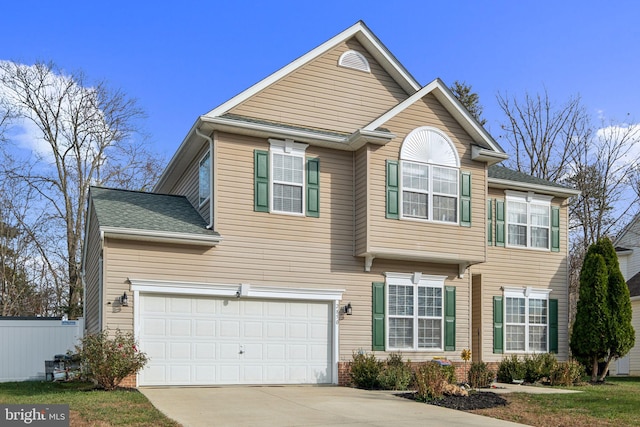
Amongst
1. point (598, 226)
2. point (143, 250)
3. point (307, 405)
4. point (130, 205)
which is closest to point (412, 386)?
point (307, 405)

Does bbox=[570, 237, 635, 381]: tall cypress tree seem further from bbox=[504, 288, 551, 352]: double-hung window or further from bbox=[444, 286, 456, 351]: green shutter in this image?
bbox=[444, 286, 456, 351]: green shutter

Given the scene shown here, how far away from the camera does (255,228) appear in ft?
54.0

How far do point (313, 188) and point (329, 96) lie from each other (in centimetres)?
249

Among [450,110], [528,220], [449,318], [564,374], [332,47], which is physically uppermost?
[332,47]

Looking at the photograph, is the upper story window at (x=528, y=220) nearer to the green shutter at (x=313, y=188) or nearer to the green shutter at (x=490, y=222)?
the green shutter at (x=490, y=222)

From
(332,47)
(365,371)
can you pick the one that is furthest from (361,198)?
(365,371)

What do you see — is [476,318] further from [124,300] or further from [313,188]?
[124,300]

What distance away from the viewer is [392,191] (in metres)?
17.3

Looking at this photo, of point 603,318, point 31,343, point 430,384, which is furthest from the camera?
point 603,318

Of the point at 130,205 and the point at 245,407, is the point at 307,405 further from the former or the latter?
the point at 130,205

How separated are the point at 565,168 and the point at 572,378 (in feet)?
60.2

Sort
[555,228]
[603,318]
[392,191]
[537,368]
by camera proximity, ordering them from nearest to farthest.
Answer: [392,191], [537,368], [603,318], [555,228]

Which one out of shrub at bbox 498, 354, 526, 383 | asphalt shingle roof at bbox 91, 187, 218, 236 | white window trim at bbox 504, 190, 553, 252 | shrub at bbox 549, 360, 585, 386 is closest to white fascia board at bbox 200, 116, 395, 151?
asphalt shingle roof at bbox 91, 187, 218, 236

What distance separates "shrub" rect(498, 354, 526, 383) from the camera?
19.0 metres
